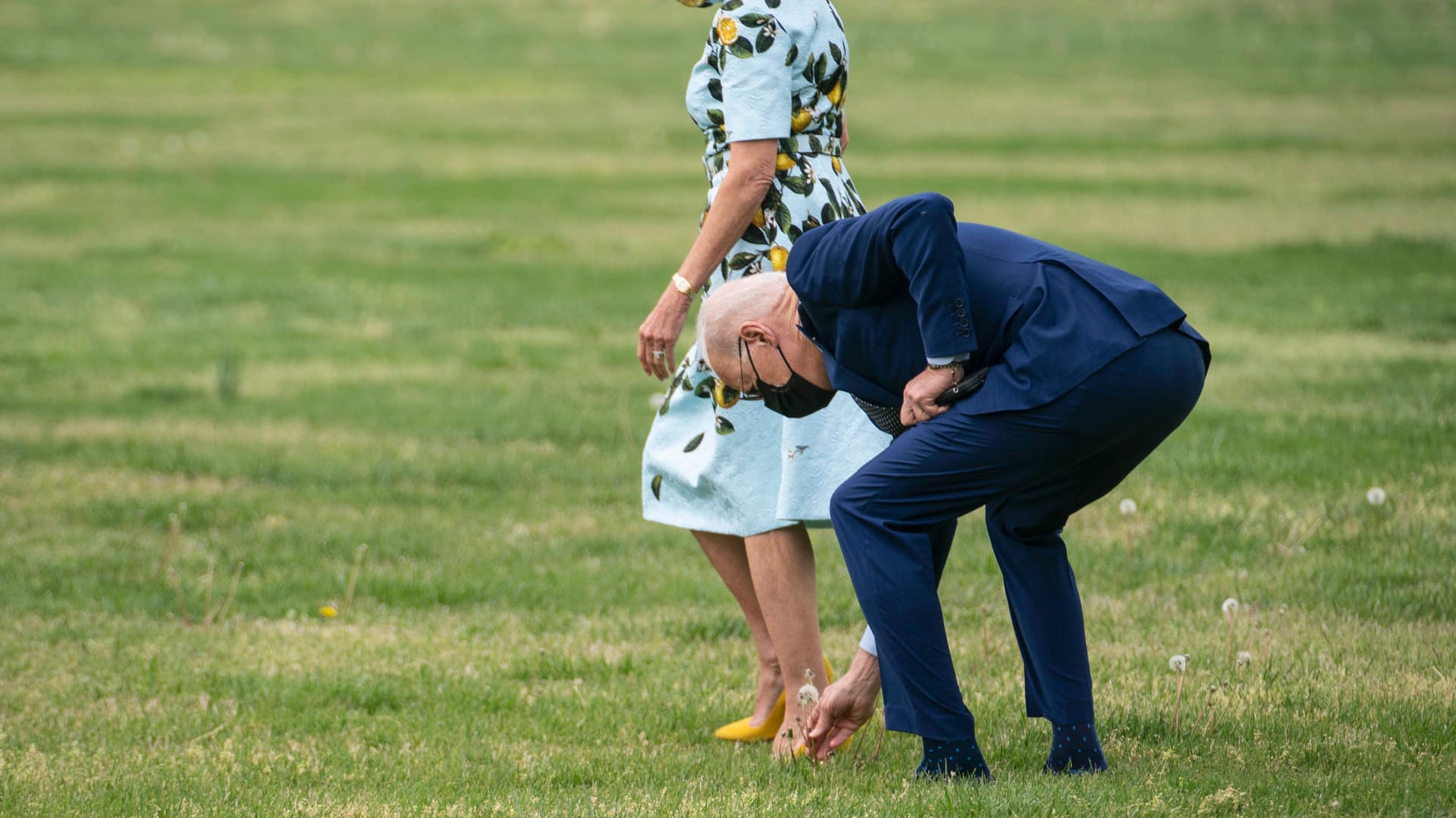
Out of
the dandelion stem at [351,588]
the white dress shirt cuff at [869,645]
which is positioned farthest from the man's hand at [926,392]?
the dandelion stem at [351,588]

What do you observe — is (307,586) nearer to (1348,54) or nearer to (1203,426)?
(1203,426)

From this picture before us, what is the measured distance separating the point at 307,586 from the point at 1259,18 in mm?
42696

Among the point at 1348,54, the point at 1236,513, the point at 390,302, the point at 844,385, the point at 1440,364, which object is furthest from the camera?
the point at 1348,54

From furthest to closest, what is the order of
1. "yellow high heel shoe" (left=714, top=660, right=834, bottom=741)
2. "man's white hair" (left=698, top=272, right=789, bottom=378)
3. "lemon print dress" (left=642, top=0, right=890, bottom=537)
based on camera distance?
"yellow high heel shoe" (left=714, top=660, right=834, bottom=741) < "lemon print dress" (left=642, top=0, right=890, bottom=537) < "man's white hair" (left=698, top=272, right=789, bottom=378)

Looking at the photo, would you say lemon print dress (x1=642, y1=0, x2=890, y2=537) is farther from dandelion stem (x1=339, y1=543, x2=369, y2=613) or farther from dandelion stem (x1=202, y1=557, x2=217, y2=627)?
dandelion stem (x1=202, y1=557, x2=217, y2=627)

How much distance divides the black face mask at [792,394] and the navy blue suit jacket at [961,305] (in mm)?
109

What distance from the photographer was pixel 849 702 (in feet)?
14.1

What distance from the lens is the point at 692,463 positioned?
4918 millimetres

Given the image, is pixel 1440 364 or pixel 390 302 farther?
pixel 390 302

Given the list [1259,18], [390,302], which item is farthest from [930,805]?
[1259,18]

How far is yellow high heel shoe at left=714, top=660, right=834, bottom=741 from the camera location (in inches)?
198

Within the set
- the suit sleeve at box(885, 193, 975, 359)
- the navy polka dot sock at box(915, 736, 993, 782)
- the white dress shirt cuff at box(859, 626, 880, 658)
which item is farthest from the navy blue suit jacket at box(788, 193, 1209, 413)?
the navy polka dot sock at box(915, 736, 993, 782)

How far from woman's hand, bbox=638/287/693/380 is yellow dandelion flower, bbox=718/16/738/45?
0.70 metres

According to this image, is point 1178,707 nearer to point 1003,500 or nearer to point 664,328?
point 1003,500
